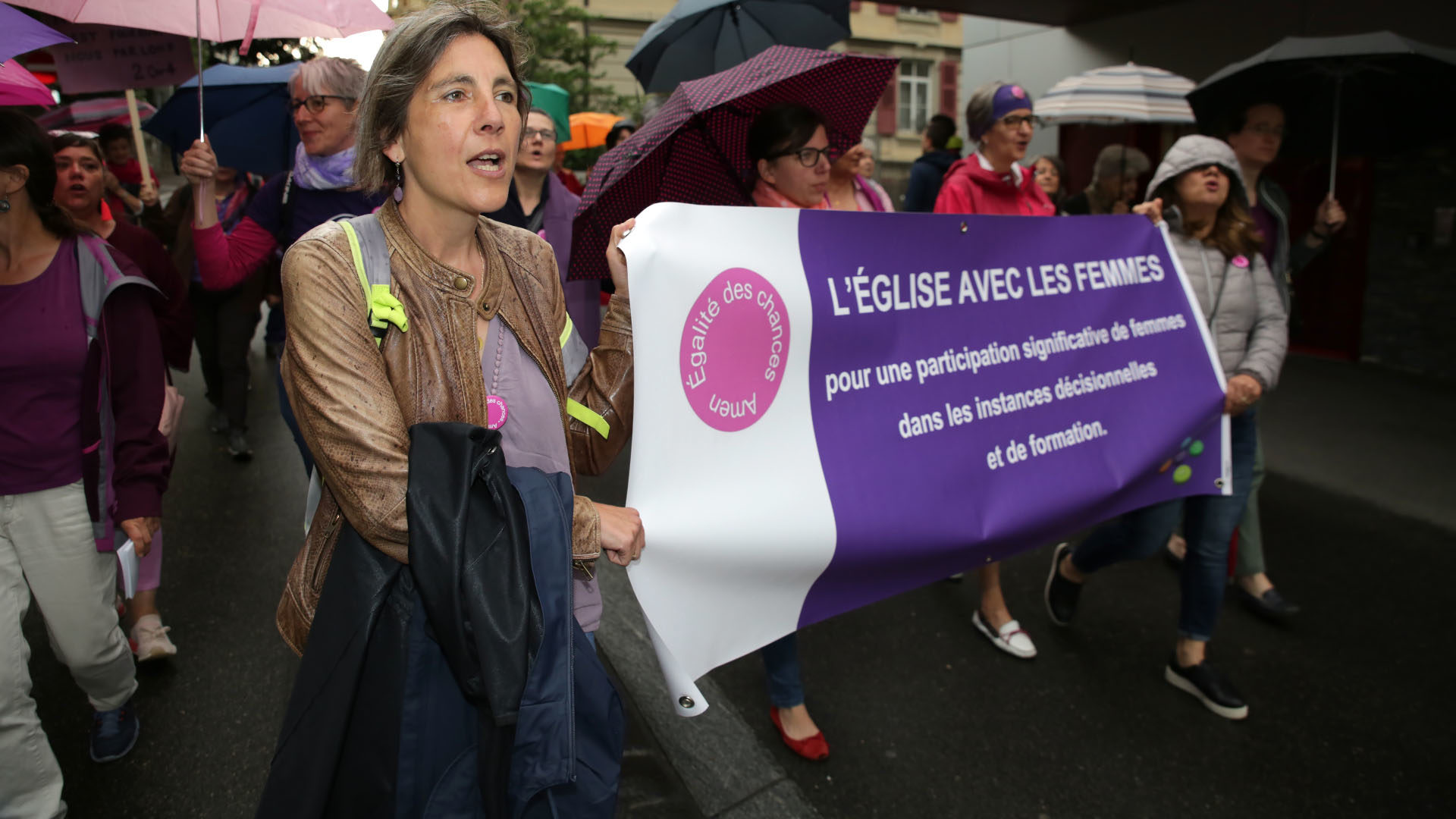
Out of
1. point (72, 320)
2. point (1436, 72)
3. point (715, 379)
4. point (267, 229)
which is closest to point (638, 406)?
point (715, 379)

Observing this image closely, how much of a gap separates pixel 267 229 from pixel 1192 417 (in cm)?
→ 356

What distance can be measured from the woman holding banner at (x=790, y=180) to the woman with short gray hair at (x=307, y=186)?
150cm

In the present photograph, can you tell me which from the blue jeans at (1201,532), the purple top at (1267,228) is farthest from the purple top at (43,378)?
the purple top at (1267,228)

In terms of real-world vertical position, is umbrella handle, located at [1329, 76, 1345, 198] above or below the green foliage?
below

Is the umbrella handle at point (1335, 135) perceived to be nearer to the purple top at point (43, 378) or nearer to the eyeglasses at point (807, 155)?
the eyeglasses at point (807, 155)

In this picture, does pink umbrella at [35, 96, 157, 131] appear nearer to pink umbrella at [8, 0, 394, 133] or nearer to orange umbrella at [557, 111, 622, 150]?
orange umbrella at [557, 111, 622, 150]

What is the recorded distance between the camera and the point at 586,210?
8.75 ft

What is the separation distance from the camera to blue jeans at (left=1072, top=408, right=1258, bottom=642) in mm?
3436

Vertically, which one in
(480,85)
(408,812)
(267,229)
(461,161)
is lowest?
(408,812)

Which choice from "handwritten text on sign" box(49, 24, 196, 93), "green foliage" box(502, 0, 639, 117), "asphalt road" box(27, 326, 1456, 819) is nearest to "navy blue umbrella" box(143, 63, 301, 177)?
"handwritten text on sign" box(49, 24, 196, 93)

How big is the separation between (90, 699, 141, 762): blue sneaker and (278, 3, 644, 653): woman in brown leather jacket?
6.30 feet

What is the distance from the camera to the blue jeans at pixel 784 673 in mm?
3168

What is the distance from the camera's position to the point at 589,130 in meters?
12.4

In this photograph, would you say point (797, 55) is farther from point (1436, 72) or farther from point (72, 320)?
point (1436, 72)
